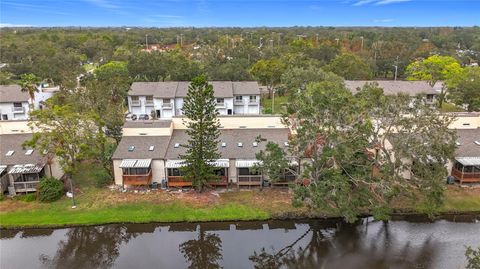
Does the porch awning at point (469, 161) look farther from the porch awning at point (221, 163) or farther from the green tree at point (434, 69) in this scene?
the green tree at point (434, 69)

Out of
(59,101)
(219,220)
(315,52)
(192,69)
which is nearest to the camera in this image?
(219,220)

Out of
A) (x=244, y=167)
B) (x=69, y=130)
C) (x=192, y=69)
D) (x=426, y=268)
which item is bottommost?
(x=426, y=268)

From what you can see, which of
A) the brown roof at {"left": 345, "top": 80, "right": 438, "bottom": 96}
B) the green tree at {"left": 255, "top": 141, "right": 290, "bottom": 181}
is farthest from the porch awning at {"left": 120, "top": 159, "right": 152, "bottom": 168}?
the brown roof at {"left": 345, "top": 80, "right": 438, "bottom": 96}

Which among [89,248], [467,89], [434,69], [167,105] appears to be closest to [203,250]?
[89,248]

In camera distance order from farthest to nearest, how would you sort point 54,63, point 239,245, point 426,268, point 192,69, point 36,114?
point 54,63, point 192,69, point 36,114, point 239,245, point 426,268

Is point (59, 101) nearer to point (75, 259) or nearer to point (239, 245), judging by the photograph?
point (75, 259)

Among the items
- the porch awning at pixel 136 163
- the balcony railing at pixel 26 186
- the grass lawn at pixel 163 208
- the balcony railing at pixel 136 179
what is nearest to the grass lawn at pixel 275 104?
the grass lawn at pixel 163 208

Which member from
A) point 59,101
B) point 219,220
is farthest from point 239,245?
point 59,101

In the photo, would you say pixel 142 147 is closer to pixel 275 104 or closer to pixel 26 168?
pixel 26 168
